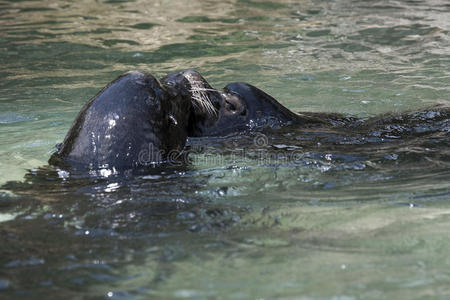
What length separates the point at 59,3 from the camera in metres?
14.1

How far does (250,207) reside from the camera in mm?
3379

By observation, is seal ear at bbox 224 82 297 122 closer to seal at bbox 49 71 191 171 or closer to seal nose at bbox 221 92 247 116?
seal nose at bbox 221 92 247 116

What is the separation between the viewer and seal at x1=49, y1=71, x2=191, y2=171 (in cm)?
411

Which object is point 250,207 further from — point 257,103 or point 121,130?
point 257,103

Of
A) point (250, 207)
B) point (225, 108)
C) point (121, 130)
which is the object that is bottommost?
point (250, 207)

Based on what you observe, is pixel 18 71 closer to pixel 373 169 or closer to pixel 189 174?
pixel 189 174

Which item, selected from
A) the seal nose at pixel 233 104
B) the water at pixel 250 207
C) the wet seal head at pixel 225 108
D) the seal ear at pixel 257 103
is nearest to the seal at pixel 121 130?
the water at pixel 250 207

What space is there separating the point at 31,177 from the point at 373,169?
89.7 inches

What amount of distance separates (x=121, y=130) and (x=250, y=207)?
119 centimetres

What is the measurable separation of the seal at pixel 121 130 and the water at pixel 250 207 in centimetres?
19

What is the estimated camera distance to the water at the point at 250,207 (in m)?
2.41

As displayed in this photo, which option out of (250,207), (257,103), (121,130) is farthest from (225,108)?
(250,207)

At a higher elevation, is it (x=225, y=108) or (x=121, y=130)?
(x=121, y=130)

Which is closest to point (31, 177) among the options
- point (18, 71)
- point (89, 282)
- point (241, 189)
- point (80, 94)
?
point (241, 189)
